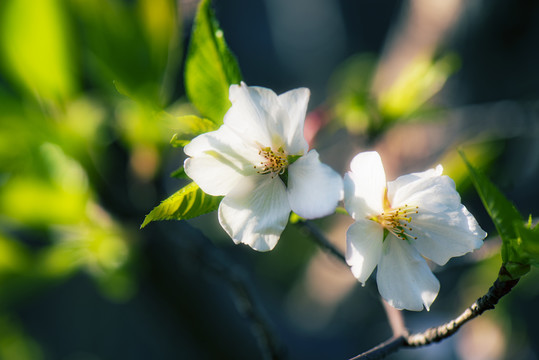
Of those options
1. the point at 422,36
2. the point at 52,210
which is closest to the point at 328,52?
the point at 422,36

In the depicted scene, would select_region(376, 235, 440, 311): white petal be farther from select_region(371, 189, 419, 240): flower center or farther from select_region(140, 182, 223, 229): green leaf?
select_region(140, 182, 223, 229): green leaf

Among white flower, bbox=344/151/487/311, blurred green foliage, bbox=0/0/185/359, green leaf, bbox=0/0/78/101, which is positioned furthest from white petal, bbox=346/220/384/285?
green leaf, bbox=0/0/78/101

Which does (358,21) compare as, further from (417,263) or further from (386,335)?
(417,263)

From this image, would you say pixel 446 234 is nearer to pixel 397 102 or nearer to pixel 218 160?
pixel 218 160

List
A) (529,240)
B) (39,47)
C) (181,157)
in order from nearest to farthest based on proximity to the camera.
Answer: (529,240)
(39,47)
(181,157)

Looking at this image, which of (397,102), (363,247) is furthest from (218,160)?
(397,102)

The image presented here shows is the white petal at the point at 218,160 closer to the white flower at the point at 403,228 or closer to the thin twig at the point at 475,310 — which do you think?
the white flower at the point at 403,228
